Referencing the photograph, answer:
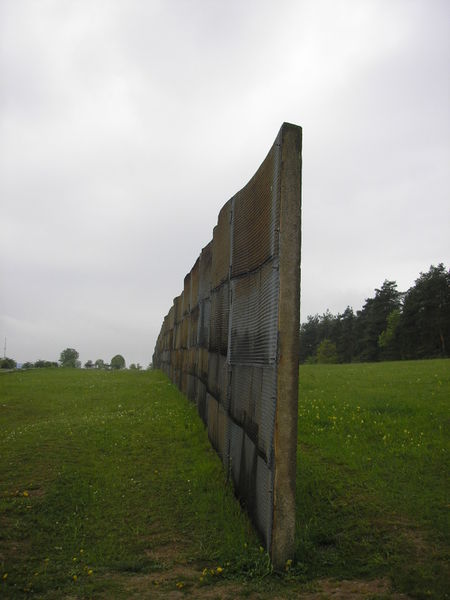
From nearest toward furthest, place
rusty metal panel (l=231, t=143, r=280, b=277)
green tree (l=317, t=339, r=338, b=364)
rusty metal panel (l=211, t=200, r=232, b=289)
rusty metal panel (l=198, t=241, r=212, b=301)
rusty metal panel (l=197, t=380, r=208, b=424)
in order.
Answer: rusty metal panel (l=231, t=143, r=280, b=277) → rusty metal panel (l=211, t=200, r=232, b=289) → rusty metal panel (l=197, t=380, r=208, b=424) → rusty metal panel (l=198, t=241, r=212, b=301) → green tree (l=317, t=339, r=338, b=364)

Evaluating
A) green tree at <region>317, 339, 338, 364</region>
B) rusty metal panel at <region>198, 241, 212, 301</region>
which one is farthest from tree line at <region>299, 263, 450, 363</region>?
rusty metal panel at <region>198, 241, 212, 301</region>

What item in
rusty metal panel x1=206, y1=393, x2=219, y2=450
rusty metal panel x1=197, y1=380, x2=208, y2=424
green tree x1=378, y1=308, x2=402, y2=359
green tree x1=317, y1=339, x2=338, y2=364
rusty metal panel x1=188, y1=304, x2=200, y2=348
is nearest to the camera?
rusty metal panel x1=206, y1=393, x2=219, y2=450

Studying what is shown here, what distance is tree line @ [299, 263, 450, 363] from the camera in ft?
194

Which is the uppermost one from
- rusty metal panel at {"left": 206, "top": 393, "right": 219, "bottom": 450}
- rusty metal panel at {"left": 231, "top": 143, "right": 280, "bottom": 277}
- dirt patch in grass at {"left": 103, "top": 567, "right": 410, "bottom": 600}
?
rusty metal panel at {"left": 231, "top": 143, "right": 280, "bottom": 277}

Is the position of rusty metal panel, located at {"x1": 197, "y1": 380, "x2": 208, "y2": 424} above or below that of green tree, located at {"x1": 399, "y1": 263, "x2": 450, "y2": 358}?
below

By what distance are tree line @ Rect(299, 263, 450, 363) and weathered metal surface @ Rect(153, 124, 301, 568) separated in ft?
184

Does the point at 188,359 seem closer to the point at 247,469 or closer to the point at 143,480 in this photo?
the point at 143,480

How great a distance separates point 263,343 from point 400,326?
203ft

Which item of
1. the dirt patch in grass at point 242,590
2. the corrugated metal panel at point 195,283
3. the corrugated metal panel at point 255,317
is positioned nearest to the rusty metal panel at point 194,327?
the corrugated metal panel at point 195,283

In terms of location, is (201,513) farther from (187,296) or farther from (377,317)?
(377,317)

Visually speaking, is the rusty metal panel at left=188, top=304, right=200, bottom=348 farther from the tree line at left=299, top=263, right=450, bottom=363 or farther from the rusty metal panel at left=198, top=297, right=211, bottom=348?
the tree line at left=299, top=263, right=450, bottom=363

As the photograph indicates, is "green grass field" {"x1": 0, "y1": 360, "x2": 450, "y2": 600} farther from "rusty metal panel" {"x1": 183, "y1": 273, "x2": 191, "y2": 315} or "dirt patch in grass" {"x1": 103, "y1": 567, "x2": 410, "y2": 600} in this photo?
"rusty metal panel" {"x1": 183, "y1": 273, "x2": 191, "y2": 315}

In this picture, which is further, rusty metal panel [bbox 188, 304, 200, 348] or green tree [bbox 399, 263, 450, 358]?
green tree [bbox 399, 263, 450, 358]

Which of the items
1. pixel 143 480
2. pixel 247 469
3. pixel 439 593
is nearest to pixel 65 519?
pixel 143 480
